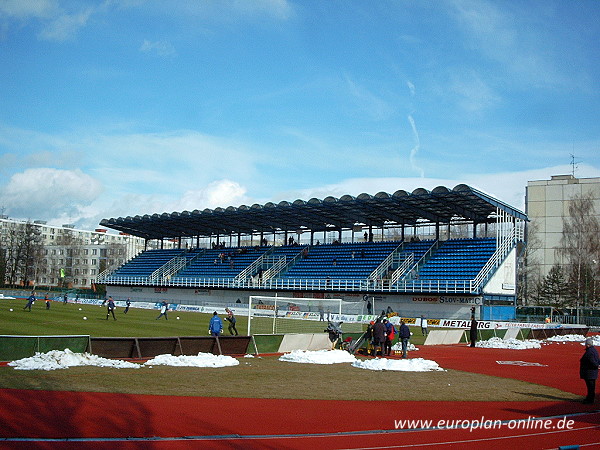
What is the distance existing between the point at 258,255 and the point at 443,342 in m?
39.4

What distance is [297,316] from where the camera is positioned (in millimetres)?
45562

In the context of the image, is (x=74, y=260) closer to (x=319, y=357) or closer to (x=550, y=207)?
(x=550, y=207)

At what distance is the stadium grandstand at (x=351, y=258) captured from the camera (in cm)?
5344

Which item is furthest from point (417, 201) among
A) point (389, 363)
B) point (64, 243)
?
point (64, 243)

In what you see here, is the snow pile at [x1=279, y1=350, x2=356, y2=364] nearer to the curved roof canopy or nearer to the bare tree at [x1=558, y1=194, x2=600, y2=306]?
the curved roof canopy

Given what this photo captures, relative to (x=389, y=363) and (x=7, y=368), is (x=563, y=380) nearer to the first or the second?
(x=389, y=363)

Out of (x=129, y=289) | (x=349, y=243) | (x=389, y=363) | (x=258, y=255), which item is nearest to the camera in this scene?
(x=389, y=363)

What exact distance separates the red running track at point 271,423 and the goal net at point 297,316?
17.5m

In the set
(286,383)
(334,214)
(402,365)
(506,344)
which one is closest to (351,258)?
(334,214)

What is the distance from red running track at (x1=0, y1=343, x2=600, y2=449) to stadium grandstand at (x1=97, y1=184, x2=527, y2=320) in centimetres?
3573

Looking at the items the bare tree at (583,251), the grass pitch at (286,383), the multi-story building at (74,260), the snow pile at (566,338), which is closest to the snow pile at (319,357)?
the grass pitch at (286,383)

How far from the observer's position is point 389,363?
23.5m

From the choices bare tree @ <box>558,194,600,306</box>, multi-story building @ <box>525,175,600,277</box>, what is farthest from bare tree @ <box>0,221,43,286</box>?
bare tree @ <box>558,194,600,306</box>

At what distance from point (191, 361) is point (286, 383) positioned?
490 centimetres
